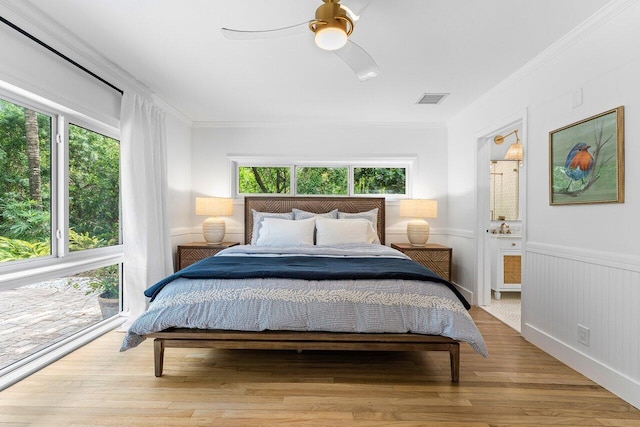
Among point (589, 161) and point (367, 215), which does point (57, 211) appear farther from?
point (589, 161)

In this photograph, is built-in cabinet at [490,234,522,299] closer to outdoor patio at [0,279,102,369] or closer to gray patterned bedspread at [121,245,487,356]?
gray patterned bedspread at [121,245,487,356]

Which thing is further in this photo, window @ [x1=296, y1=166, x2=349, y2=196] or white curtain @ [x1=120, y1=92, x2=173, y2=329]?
window @ [x1=296, y1=166, x2=349, y2=196]

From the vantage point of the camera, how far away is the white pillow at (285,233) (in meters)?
3.80

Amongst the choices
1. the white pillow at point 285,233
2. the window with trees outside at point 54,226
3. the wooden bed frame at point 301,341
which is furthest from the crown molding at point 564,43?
the window with trees outside at point 54,226

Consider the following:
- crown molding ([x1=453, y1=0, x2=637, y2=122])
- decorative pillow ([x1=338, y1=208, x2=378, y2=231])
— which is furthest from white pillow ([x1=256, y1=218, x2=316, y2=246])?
crown molding ([x1=453, y1=0, x2=637, y2=122])

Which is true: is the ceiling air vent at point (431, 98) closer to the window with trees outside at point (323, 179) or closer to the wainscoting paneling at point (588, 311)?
the window with trees outside at point (323, 179)

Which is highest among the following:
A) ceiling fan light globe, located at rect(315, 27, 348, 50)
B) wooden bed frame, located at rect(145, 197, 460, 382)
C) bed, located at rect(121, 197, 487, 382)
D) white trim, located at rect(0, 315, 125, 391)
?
ceiling fan light globe, located at rect(315, 27, 348, 50)

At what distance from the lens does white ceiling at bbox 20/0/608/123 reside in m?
2.11

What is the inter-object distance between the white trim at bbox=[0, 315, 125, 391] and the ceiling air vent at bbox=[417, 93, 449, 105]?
3.93 m

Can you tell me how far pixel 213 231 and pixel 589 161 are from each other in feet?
12.8

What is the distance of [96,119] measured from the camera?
293 centimetres

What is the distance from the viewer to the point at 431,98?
12.2 feet

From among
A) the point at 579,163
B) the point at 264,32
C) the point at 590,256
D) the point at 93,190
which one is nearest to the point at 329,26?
the point at 264,32

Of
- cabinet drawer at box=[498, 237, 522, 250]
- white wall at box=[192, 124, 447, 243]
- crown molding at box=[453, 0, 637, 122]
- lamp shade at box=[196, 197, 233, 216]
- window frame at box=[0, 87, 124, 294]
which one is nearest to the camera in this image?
crown molding at box=[453, 0, 637, 122]
